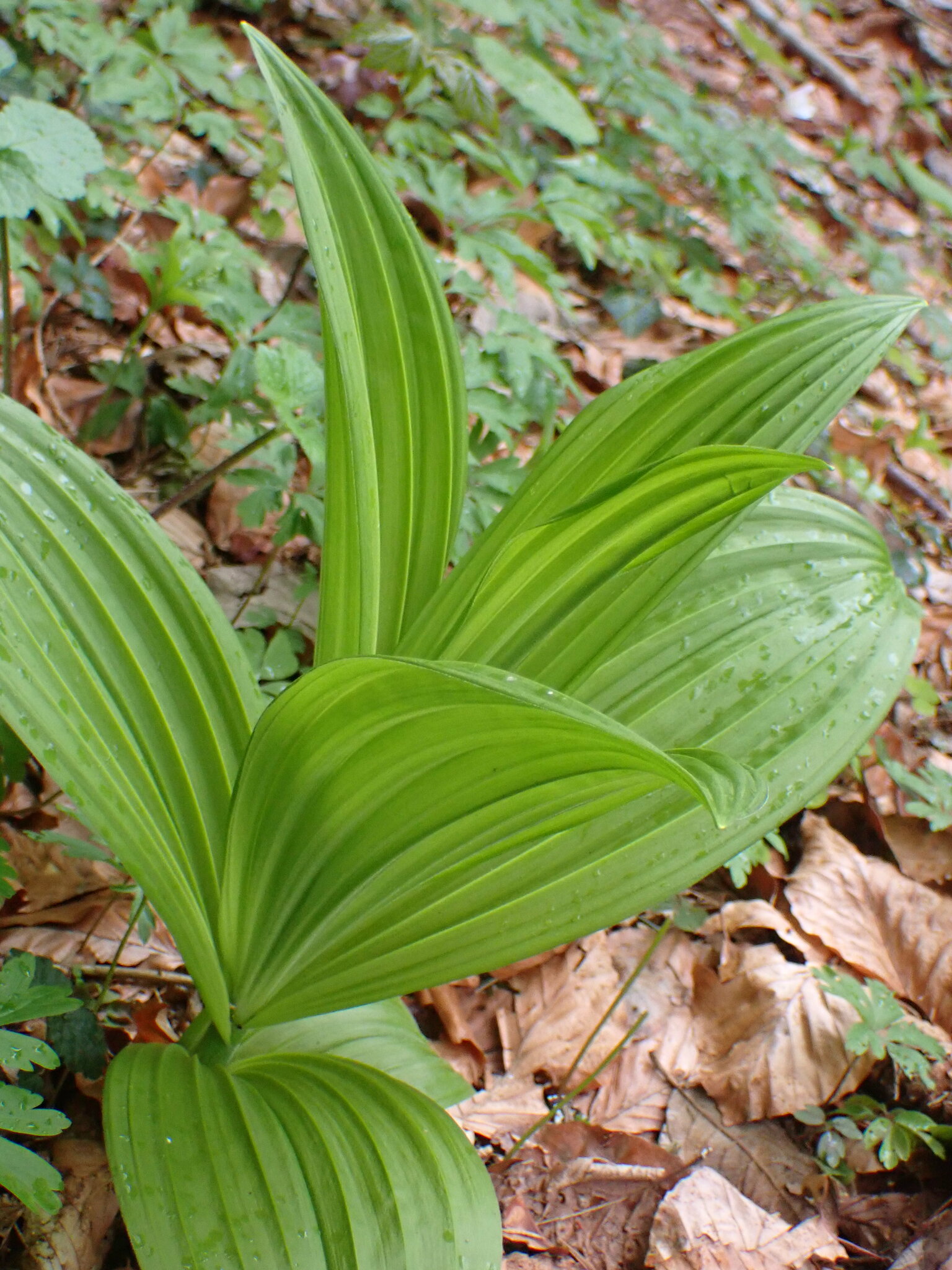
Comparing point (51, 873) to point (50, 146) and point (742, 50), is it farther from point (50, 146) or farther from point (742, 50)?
point (742, 50)

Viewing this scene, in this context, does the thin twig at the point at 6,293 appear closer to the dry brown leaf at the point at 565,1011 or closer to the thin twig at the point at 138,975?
the thin twig at the point at 138,975

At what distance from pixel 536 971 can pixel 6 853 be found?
3.01 ft

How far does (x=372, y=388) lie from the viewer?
1167mm

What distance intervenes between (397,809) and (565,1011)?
93 centimetres

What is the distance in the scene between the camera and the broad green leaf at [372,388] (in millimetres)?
1093

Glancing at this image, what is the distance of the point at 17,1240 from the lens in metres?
1.05

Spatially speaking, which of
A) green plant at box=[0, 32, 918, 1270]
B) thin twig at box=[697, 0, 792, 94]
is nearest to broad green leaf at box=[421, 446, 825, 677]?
green plant at box=[0, 32, 918, 1270]

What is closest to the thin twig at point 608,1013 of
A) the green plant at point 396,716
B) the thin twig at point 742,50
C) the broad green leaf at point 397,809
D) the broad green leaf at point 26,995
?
the green plant at point 396,716

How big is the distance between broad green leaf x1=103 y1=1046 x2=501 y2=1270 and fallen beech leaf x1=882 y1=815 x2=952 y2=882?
1.53m

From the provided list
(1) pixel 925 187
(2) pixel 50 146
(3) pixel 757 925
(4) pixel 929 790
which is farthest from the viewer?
(1) pixel 925 187

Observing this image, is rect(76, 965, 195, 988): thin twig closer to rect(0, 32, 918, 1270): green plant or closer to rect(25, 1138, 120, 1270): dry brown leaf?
rect(25, 1138, 120, 1270): dry brown leaf

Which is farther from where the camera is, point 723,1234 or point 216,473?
point 216,473

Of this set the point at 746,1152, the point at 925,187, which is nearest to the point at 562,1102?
the point at 746,1152

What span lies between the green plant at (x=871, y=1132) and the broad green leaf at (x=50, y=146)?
71.3 inches
